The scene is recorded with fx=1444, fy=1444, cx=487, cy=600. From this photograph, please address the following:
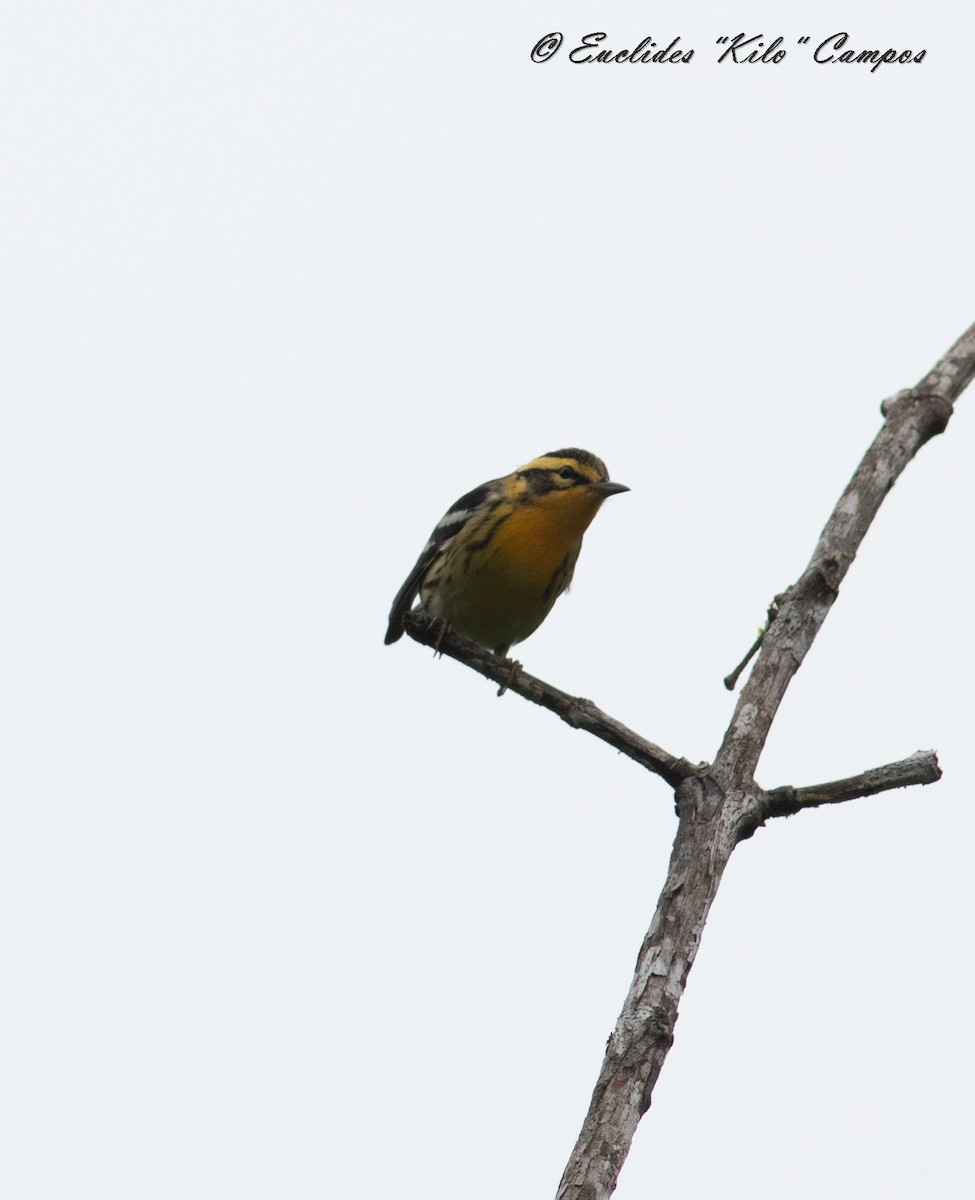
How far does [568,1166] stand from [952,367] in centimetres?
323

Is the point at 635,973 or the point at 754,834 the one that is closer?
the point at 635,973

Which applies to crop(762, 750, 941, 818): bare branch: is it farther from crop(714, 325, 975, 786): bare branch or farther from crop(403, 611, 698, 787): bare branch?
crop(403, 611, 698, 787): bare branch

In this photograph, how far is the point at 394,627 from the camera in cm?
906

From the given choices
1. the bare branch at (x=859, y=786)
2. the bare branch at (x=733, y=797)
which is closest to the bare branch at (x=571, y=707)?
the bare branch at (x=733, y=797)

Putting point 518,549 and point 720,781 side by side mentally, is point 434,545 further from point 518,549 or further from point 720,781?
point 720,781

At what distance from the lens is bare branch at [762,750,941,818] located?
13.9 feet

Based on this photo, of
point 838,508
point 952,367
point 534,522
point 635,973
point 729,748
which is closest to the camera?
point 635,973

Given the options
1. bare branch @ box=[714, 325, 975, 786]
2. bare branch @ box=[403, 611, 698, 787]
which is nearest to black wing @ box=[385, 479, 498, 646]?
bare branch @ box=[403, 611, 698, 787]

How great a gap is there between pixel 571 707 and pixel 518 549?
3514 mm

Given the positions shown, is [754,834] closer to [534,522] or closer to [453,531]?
[534,522]

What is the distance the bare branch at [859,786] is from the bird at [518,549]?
150 inches

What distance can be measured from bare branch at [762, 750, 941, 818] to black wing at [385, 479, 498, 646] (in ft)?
15.2

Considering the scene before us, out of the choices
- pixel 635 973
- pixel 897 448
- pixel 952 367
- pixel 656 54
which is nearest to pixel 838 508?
pixel 897 448

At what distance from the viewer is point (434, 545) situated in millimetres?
8930
